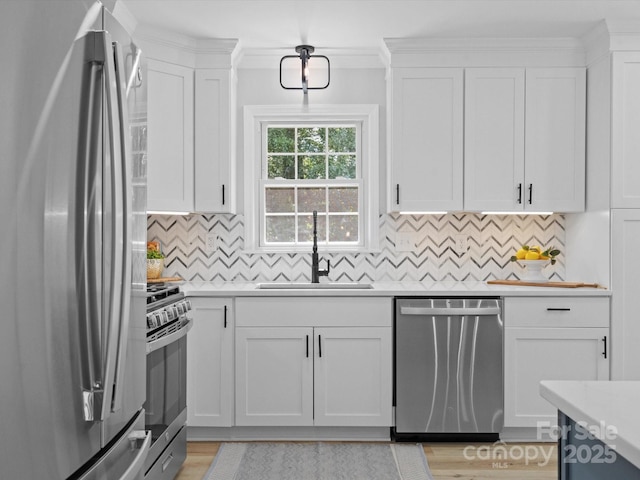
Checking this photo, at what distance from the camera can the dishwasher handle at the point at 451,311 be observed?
3160 millimetres

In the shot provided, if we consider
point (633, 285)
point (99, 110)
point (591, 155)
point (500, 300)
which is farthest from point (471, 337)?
point (99, 110)

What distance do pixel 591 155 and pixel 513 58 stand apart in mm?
791

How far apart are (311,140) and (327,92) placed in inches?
14.3

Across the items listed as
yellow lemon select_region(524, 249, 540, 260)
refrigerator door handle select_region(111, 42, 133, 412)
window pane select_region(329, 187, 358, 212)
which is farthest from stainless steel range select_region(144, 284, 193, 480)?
yellow lemon select_region(524, 249, 540, 260)

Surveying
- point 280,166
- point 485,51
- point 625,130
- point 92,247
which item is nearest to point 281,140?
point 280,166

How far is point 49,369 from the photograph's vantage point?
1.00 meters

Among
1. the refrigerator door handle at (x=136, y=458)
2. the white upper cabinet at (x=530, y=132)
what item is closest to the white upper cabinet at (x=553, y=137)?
the white upper cabinet at (x=530, y=132)

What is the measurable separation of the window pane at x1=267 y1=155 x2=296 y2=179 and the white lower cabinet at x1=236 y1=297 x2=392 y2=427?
1128 mm

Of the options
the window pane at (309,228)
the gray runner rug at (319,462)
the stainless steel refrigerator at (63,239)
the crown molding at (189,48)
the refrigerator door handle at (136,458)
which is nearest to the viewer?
the stainless steel refrigerator at (63,239)

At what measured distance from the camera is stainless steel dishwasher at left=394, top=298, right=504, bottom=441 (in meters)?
3.16

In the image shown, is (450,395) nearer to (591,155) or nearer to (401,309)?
(401,309)

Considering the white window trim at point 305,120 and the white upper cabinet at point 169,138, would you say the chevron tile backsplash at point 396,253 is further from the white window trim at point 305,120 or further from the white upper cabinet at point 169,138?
the white upper cabinet at point 169,138

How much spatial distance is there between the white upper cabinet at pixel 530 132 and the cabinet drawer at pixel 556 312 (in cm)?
64

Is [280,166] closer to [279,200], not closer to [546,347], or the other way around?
[279,200]
